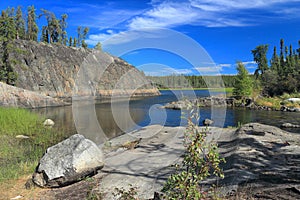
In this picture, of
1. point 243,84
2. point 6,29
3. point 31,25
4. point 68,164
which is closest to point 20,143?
point 68,164

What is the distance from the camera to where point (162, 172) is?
6625mm

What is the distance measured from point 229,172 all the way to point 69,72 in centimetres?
6127

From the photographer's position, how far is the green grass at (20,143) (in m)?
8.39

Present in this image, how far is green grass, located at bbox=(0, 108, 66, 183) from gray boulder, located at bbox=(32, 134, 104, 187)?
155 cm

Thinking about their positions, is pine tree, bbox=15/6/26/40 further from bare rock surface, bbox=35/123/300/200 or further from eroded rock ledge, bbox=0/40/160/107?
bare rock surface, bbox=35/123/300/200

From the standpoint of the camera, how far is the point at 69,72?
6216 centimetres

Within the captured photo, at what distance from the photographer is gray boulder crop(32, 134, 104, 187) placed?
21.5 ft

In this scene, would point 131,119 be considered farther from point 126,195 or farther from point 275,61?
point 275,61

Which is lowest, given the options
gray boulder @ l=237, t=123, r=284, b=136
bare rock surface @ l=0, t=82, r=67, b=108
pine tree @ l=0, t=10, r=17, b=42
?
gray boulder @ l=237, t=123, r=284, b=136

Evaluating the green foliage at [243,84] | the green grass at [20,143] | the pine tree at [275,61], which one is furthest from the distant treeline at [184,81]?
the pine tree at [275,61]

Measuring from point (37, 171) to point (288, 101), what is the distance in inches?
1467

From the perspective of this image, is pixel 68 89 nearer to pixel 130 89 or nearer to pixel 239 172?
pixel 130 89

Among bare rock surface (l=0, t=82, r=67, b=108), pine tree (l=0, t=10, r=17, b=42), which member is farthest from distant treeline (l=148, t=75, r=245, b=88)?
pine tree (l=0, t=10, r=17, b=42)

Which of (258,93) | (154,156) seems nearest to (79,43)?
(258,93)
